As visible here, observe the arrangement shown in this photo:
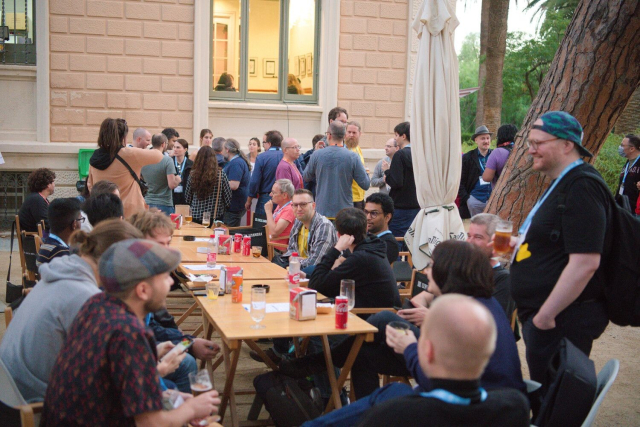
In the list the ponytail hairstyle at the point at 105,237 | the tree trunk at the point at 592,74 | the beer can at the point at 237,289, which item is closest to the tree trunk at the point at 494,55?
the tree trunk at the point at 592,74

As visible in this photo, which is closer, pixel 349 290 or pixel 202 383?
pixel 202 383

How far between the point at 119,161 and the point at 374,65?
24.0ft

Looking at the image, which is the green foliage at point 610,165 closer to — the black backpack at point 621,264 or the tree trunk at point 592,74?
the tree trunk at point 592,74

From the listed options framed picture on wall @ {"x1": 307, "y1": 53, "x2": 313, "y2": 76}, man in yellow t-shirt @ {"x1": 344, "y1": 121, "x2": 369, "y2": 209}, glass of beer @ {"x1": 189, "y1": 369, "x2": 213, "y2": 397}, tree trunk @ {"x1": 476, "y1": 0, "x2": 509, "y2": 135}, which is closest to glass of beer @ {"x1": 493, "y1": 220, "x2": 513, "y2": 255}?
glass of beer @ {"x1": 189, "y1": 369, "x2": 213, "y2": 397}

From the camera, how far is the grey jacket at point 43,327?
2.71m

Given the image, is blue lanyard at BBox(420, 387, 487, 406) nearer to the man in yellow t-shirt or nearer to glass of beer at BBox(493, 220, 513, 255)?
glass of beer at BBox(493, 220, 513, 255)

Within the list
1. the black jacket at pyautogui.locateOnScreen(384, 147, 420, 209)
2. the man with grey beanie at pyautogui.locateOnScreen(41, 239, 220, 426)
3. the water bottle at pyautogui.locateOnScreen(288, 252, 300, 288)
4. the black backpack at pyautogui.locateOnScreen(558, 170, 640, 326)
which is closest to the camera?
the man with grey beanie at pyautogui.locateOnScreen(41, 239, 220, 426)

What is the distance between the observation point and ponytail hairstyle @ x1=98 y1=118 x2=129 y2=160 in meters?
6.52

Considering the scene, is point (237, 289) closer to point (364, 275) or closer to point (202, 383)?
point (364, 275)

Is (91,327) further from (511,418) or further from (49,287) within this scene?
(511,418)

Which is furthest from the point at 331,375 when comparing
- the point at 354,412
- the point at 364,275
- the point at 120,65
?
the point at 120,65

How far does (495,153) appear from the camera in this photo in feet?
25.7

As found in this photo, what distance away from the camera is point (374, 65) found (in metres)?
12.8

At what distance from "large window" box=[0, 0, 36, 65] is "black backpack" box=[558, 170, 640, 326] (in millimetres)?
10907
